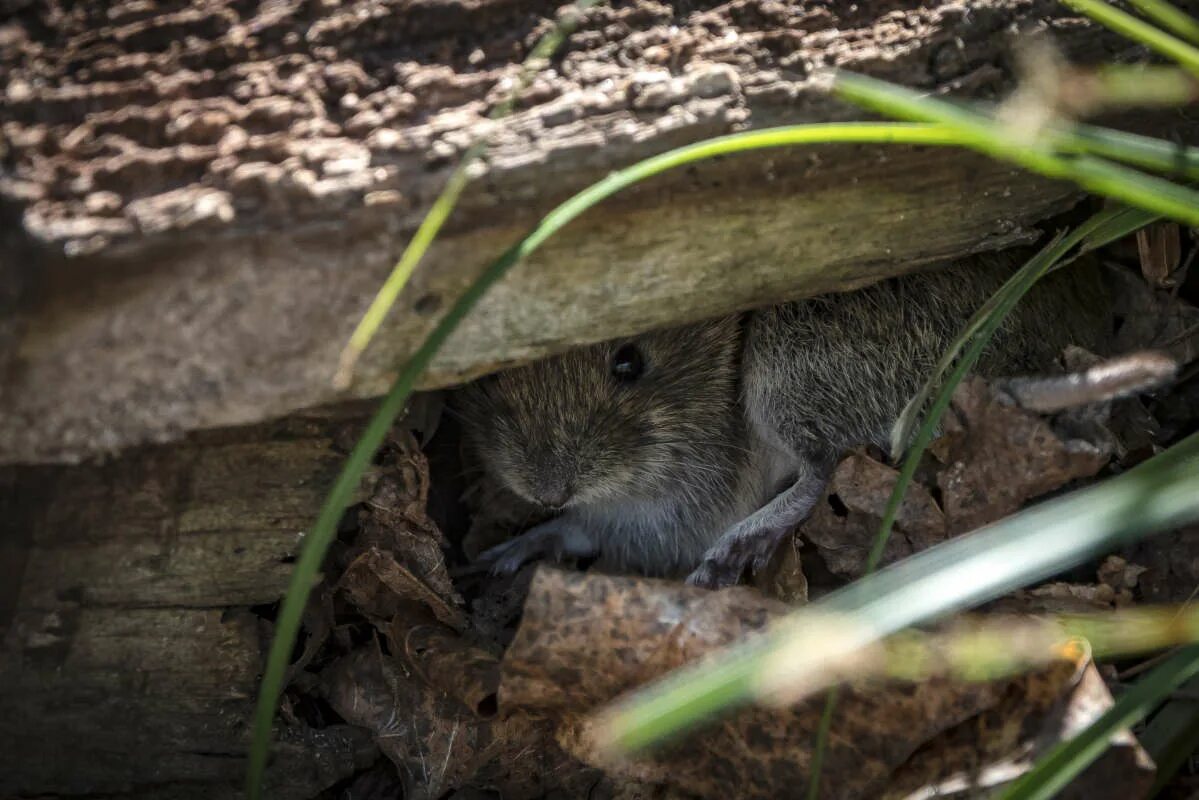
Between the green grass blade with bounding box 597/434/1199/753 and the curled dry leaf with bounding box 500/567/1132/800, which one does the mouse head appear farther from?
the green grass blade with bounding box 597/434/1199/753

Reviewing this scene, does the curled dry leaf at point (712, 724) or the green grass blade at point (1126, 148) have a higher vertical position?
the green grass blade at point (1126, 148)

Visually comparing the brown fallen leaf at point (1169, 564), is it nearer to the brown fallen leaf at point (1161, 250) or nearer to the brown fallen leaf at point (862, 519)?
the brown fallen leaf at point (862, 519)

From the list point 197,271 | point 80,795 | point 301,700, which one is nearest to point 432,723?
point 301,700

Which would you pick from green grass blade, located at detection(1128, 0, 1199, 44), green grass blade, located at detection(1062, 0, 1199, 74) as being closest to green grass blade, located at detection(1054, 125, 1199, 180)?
green grass blade, located at detection(1062, 0, 1199, 74)

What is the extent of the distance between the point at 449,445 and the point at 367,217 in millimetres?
1861

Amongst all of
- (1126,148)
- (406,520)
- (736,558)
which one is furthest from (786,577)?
(1126,148)

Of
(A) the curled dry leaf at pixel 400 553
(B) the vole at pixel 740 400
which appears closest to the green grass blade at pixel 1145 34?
(B) the vole at pixel 740 400

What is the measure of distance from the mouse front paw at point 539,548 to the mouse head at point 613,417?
1.17ft

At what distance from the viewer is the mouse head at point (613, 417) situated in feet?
11.4

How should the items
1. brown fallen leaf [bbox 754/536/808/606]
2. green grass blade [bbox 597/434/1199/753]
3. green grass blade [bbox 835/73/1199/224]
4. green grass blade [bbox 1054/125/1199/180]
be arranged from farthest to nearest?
brown fallen leaf [bbox 754/536/808/606] < green grass blade [bbox 1054/125/1199/180] < green grass blade [bbox 835/73/1199/224] < green grass blade [bbox 597/434/1199/753]

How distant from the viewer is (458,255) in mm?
2264

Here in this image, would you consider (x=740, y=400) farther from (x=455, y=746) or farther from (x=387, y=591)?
(x=455, y=746)

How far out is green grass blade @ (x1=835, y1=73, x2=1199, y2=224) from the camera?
1810mm

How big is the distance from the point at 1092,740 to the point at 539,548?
2.36 metres
